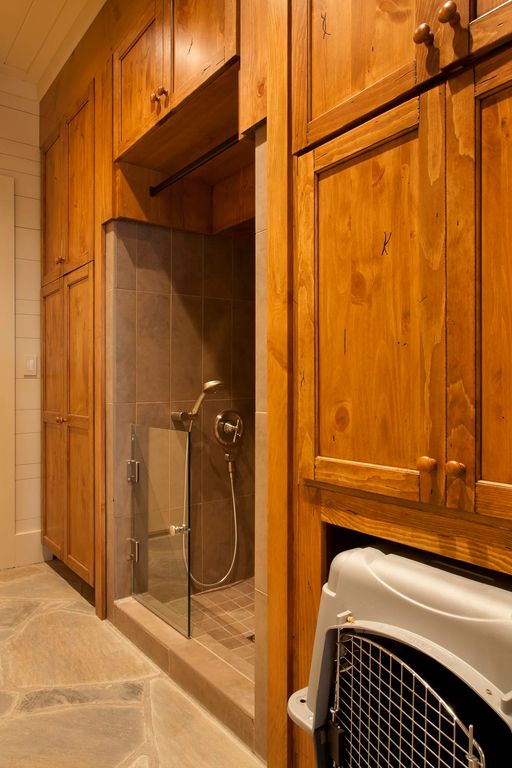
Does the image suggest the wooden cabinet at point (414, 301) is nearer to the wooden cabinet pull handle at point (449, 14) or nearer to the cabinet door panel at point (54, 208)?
the wooden cabinet pull handle at point (449, 14)

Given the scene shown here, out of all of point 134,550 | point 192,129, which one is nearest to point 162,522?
point 134,550

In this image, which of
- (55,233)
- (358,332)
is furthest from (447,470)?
(55,233)

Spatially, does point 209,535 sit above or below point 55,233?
below

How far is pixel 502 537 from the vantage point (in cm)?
98

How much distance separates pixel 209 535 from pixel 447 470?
205 cm

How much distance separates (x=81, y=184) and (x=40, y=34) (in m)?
0.89

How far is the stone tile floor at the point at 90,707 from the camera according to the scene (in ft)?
5.56

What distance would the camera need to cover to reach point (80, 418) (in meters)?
2.82

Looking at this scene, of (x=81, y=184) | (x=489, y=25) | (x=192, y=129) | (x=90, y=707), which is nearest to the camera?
(x=489, y=25)

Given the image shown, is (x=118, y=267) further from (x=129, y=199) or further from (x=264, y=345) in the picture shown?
(x=264, y=345)

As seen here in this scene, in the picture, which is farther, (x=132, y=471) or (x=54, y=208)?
(x=54, y=208)

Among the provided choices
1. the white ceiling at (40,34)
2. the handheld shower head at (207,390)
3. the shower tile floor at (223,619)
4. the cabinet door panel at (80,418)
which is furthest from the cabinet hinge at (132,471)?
the white ceiling at (40,34)

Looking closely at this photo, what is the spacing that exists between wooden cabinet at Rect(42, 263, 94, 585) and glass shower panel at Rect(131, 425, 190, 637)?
0.30 metres

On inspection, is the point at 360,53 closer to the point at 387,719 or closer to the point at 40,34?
the point at 387,719
